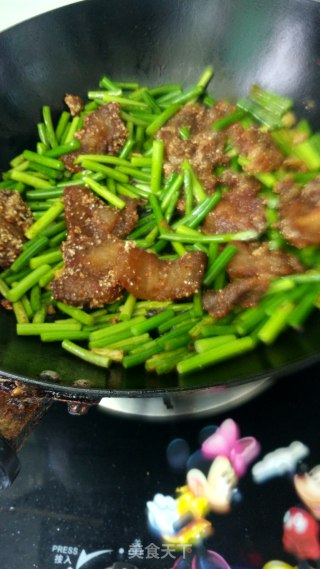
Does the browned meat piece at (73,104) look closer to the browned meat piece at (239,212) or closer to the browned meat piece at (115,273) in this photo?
the browned meat piece at (115,273)

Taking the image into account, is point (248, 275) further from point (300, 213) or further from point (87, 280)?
point (87, 280)

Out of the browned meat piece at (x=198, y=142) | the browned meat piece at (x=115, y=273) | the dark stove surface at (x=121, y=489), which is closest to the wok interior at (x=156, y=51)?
the browned meat piece at (x=198, y=142)

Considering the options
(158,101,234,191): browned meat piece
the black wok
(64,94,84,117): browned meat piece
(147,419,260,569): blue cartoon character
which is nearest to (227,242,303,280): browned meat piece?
(158,101,234,191): browned meat piece

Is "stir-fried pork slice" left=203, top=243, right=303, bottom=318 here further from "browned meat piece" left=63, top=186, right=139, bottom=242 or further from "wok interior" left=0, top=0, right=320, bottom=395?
"wok interior" left=0, top=0, right=320, bottom=395

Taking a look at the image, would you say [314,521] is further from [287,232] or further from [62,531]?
[287,232]

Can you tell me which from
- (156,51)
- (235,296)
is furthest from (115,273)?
(156,51)

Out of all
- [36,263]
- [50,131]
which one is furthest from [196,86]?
[36,263]
